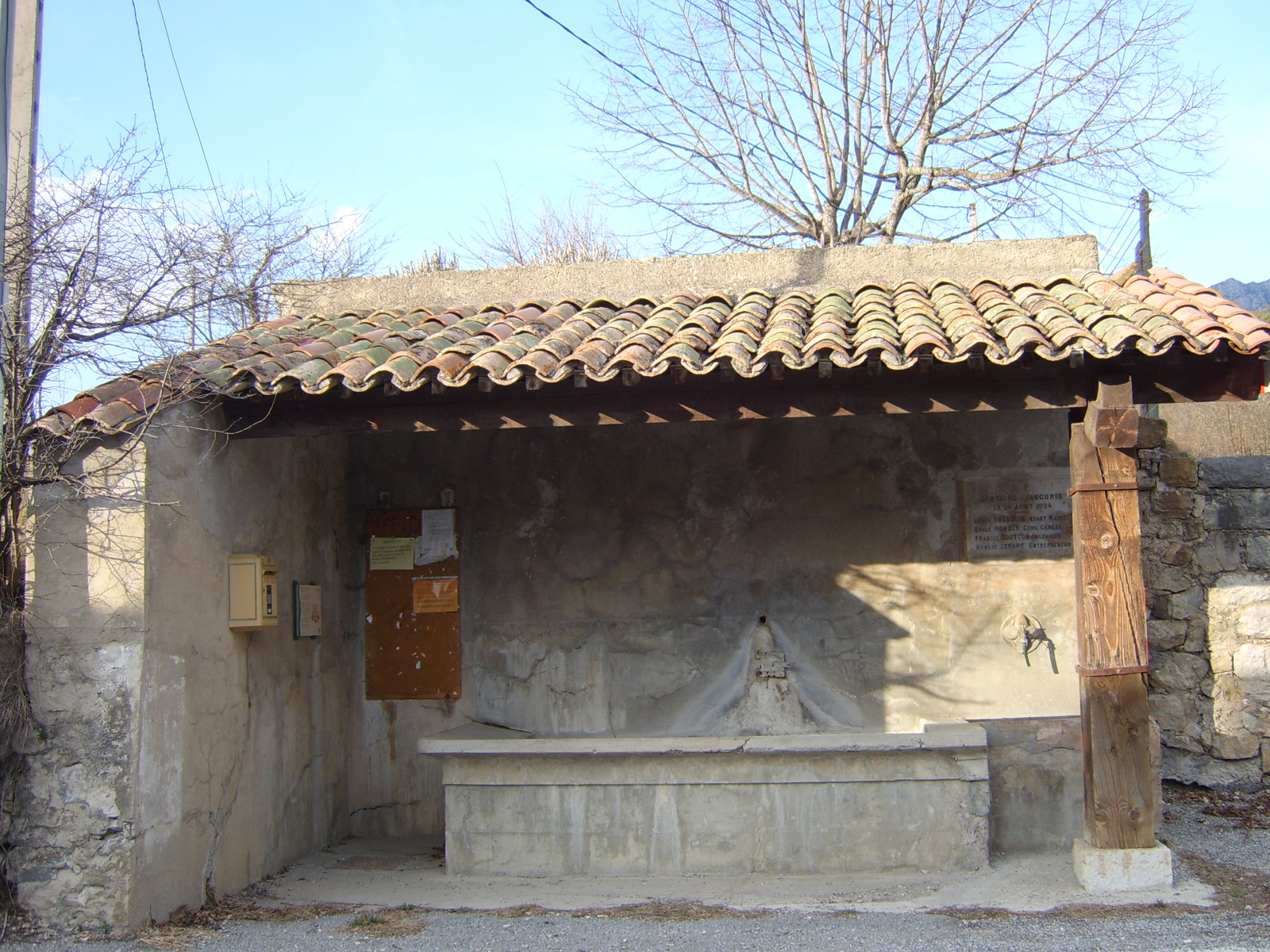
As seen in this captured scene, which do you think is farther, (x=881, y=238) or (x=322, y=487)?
(x=881, y=238)

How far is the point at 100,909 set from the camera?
4.56 metres

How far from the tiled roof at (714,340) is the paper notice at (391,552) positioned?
136 centimetres

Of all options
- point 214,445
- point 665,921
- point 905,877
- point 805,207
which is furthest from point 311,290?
point 805,207

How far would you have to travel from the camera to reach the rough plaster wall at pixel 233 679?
4824mm

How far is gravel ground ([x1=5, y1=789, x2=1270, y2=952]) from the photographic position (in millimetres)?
4457

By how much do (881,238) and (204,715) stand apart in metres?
9.95

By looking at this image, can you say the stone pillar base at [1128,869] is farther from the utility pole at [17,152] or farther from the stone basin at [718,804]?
the utility pole at [17,152]

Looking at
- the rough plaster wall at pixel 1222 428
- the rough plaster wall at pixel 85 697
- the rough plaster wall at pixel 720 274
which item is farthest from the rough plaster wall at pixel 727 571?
the rough plaster wall at pixel 1222 428

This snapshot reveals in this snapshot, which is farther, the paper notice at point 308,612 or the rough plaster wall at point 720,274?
the rough plaster wall at point 720,274

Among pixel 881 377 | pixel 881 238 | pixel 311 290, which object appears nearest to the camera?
pixel 881 377

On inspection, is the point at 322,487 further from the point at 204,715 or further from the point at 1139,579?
the point at 1139,579

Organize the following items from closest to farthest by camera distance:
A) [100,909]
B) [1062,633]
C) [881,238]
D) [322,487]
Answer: [100,909], [1062,633], [322,487], [881,238]

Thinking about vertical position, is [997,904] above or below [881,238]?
below

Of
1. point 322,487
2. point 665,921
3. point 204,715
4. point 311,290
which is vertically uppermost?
point 311,290
